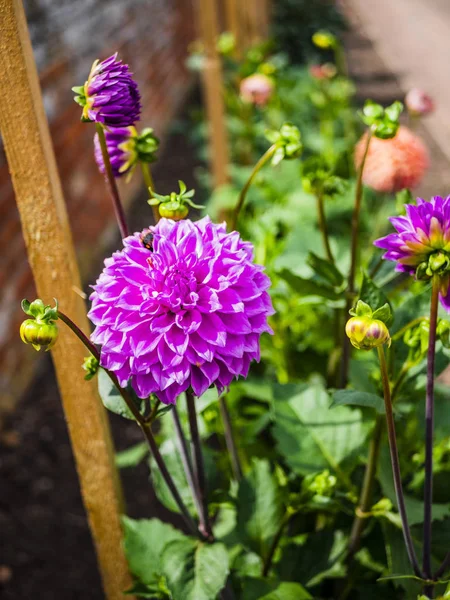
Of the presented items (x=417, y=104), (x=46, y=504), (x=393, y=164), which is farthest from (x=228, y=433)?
(x=417, y=104)

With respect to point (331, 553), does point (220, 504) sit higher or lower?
higher

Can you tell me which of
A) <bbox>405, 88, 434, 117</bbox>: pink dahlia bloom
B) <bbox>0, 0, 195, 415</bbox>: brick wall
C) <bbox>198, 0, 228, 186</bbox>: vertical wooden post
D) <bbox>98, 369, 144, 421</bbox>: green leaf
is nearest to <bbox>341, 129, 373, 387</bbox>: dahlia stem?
<bbox>98, 369, 144, 421</bbox>: green leaf

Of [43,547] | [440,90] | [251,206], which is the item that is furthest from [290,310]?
[440,90]

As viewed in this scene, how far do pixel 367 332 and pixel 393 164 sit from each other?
822 millimetres

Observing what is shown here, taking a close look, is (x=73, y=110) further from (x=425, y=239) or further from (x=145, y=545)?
(x=425, y=239)

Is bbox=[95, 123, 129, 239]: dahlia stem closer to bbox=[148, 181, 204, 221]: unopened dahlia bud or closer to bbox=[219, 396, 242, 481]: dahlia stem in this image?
bbox=[148, 181, 204, 221]: unopened dahlia bud

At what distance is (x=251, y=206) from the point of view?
5.87 feet

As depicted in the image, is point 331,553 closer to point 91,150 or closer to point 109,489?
point 109,489

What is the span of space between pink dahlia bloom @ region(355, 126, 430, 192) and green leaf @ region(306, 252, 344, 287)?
400 mm

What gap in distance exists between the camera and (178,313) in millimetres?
563

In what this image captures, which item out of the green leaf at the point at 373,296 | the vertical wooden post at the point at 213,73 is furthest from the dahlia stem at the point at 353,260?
the vertical wooden post at the point at 213,73

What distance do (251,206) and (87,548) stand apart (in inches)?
37.6

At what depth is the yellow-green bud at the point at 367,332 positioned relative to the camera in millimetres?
533

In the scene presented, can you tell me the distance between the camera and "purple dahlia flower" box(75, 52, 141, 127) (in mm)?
610
